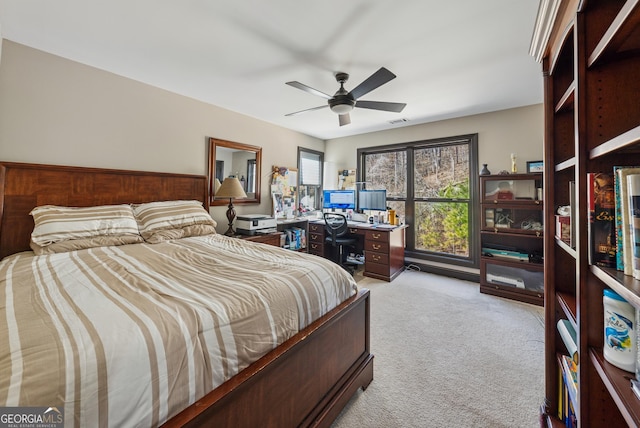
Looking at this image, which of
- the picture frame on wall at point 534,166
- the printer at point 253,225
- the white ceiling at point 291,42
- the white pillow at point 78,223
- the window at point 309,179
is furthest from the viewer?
the window at point 309,179

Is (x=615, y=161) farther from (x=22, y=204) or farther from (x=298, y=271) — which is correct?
(x=22, y=204)

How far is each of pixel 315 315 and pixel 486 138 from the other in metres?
3.63

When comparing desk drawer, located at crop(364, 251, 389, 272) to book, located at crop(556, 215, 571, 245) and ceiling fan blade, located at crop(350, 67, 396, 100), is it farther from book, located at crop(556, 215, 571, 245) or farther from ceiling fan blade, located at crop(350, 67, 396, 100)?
book, located at crop(556, 215, 571, 245)

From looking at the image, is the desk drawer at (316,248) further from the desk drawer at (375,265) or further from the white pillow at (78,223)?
the white pillow at (78,223)

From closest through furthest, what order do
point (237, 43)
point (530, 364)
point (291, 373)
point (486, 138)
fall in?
point (291, 373)
point (530, 364)
point (237, 43)
point (486, 138)

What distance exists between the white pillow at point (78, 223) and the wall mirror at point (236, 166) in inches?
46.9

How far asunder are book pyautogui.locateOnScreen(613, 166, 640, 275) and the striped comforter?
1119 millimetres

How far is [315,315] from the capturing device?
1302 mm

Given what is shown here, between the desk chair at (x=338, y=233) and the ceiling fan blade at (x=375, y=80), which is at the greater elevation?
the ceiling fan blade at (x=375, y=80)

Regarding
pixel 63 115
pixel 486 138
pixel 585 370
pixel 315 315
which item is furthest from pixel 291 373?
pixel 486 138

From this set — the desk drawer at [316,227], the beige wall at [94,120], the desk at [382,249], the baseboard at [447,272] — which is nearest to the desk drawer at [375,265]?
the desk at [382,249]

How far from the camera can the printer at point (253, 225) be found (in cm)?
332

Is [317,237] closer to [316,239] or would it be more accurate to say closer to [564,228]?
[316,239]

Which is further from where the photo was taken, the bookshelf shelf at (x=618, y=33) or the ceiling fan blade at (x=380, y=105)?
the ceiling fan blade at (x=380, y=105)
